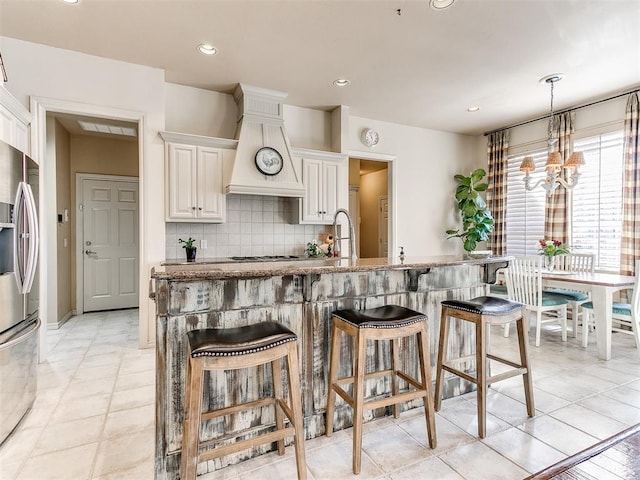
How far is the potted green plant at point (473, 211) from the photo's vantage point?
535 centimetres

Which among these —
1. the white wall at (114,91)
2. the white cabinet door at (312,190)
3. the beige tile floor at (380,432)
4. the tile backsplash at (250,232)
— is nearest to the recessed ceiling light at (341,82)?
the white cabinet door at (312,190)

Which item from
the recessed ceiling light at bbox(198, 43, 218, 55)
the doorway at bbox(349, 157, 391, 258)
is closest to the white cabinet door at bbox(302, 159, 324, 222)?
the recessed ceiling light at bbox(198, 43, 218, 55)

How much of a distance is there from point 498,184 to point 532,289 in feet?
8.11

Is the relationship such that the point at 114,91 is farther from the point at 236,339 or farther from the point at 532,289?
the point at 532,289

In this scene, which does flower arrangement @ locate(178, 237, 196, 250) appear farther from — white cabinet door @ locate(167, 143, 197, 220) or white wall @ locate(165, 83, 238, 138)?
white wall @ locate(165, 83, 238, 138)

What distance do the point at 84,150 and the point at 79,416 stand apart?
4.25 m

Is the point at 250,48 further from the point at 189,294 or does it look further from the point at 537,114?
the point at 537,114

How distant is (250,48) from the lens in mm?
3164

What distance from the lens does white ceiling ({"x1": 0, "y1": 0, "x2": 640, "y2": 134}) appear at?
2.61 metres

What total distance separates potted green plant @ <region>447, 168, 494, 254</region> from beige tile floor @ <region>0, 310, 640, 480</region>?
8.30 ft

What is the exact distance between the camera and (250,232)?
4.27 metres

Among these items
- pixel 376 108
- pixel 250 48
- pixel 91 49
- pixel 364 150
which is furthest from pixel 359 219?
pixel 91 49

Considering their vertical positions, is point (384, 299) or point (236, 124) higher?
point (236, 124)

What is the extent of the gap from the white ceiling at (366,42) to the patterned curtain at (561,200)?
1.38ft
